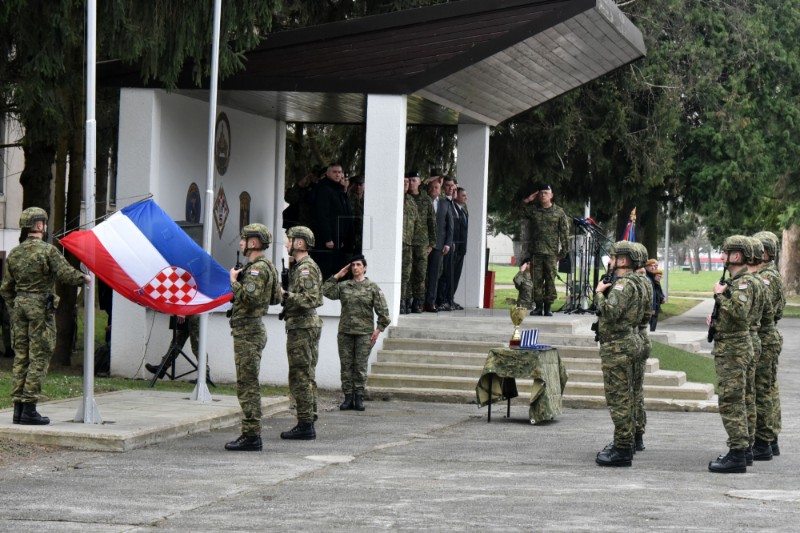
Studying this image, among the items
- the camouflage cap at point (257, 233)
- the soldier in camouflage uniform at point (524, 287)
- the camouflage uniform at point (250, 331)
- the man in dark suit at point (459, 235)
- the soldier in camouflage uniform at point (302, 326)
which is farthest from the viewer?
the soldier in camouflage uniform at point (524, 287)

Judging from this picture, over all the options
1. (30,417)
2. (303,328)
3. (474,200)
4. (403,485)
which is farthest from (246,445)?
(474,200)

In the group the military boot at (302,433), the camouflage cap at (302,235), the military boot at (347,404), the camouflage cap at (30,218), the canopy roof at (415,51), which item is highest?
the canopy roof at (415,51)

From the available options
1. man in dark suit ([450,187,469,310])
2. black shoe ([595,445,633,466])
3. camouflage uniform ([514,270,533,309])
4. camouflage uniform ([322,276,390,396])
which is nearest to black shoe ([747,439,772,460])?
black shoe ([595,445,633,466])

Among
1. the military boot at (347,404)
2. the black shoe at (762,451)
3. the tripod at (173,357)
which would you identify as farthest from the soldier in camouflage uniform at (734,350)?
the tripod at (173,357)

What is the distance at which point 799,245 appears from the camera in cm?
6056

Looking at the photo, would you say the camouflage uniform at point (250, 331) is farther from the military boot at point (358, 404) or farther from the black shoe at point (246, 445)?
the military boot at point (358, 404)

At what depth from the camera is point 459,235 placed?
2200 centimetres

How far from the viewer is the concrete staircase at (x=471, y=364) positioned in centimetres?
1797

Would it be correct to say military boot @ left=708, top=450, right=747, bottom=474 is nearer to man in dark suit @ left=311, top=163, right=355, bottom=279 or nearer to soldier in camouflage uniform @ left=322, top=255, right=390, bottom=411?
soldier in camouflage uniform @ left=322, top=255, right=390, bottom=411

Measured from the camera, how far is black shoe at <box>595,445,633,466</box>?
39.2 feet

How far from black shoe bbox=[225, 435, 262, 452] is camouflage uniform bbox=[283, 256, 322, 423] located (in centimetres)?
89

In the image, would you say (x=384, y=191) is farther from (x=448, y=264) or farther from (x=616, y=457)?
(x=616, y=457)

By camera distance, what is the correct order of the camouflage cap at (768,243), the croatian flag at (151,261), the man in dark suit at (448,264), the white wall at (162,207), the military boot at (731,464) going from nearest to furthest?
the military boot at (731,464) → the camouflage cap at (768,243) → the croatian flag at (151,261) → the white wall at (162,207) → the man in dark suit at (448,264)

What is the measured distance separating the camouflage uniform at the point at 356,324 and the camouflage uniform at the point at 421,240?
10.7 feet
